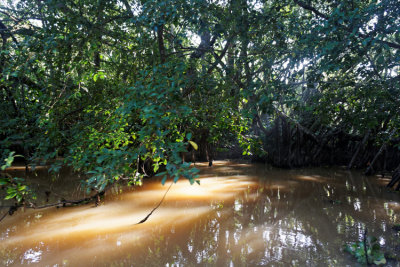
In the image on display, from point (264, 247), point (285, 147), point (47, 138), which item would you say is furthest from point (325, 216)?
point (285, 147)

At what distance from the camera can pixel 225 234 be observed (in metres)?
3.22

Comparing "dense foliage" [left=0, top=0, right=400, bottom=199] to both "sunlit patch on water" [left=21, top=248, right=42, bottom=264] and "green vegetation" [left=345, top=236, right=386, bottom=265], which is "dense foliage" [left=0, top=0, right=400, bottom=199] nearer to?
"sunlit patch on water" [left=21, top=248, right=42, bottom=264]

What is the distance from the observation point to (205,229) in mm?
3406

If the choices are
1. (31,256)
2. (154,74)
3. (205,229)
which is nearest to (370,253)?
(205,229)

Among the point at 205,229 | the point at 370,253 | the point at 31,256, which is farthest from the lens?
the point at 205,229

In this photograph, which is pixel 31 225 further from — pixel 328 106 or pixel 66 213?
pixel 328 106

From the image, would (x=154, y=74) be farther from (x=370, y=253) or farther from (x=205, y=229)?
(x=370, y=253)

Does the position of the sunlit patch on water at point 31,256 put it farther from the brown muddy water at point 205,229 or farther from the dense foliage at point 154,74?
the dense foliage at point 154,74

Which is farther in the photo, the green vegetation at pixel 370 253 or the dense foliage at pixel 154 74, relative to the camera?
the dense foliage at pixel 154 74

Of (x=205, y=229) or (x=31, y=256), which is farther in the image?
(x=205, y=229)

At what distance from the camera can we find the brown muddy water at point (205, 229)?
2.63 meters

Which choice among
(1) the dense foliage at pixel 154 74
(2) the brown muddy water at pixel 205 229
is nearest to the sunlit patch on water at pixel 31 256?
(2) the brown muddy water at pixel 205 229

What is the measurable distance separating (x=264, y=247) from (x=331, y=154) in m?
8.55

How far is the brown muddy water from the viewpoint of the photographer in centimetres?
263
